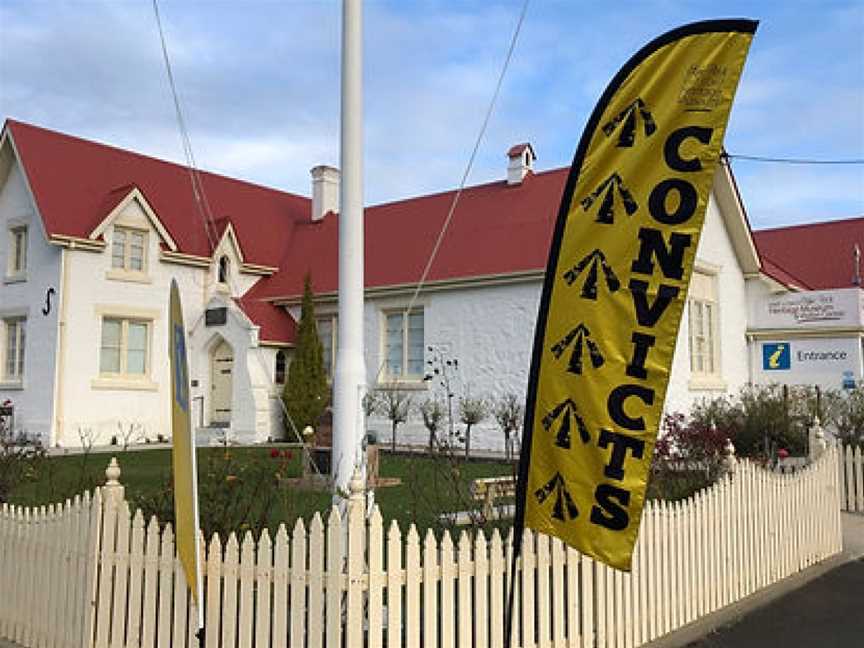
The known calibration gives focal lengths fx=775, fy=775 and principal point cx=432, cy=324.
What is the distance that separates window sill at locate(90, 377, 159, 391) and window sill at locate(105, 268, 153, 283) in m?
2.81

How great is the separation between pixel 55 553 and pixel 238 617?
1865 mm

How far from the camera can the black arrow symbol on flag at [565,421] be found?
3688mm

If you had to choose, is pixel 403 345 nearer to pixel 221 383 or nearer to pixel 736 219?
pixel 221 383

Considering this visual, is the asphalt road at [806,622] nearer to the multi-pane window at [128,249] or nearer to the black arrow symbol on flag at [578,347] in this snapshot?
the black arrow symbol on flag at [578,347]

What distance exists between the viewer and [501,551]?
465 centimetres

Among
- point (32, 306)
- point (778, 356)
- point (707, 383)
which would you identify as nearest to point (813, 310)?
point (778, 356)

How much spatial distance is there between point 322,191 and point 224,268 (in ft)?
16.5

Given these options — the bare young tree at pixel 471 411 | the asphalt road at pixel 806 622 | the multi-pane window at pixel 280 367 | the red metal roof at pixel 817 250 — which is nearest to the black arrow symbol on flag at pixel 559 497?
the asphalt road at pixel 806 622

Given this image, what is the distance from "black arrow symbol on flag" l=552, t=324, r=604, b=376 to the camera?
3.68 m

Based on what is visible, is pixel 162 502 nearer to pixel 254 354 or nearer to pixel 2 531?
pixel 2 531

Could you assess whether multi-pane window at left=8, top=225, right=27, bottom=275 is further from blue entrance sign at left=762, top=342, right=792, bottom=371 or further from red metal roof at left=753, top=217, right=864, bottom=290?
red metal roof at left=753, top=217, right=864, bottom=290

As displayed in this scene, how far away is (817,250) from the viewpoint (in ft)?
108

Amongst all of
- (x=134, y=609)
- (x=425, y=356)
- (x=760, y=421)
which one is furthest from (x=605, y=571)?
(x=425, y=356)

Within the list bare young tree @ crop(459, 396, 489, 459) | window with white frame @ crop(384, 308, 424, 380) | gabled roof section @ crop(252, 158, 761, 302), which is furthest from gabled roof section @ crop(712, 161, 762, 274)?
window with white frame @ crop(384, 308, 424, 380)
